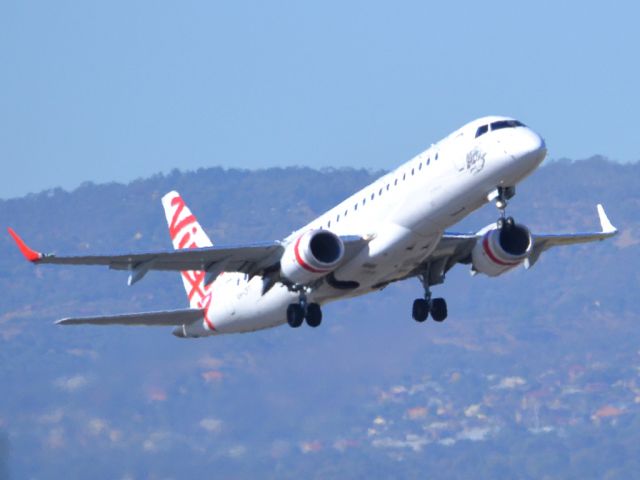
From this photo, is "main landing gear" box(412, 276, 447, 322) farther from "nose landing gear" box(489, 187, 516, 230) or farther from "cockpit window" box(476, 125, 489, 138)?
"cockpit window" box(476, 125, 489, 138)

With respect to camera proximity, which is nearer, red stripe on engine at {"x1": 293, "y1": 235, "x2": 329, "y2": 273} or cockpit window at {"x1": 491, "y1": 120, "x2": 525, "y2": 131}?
cockpit window at {"x1": 491, "y1": 120, "x2": 525, "y2": 131}

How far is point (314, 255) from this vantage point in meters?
49.9

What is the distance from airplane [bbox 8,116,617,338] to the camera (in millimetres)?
47438

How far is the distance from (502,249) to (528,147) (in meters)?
5.40

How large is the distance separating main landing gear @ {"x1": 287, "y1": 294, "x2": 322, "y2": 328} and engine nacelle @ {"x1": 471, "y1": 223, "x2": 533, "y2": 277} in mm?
4751

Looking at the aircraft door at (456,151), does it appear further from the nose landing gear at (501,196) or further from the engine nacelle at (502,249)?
the engine nacelle at (502,249)

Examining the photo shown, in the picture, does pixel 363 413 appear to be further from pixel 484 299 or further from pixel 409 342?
pixel 484 299

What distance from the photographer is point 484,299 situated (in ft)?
531

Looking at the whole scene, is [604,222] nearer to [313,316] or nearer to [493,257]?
[493,257]

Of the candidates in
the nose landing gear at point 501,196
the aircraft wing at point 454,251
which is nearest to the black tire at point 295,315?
the aircraft wing at point 454,251

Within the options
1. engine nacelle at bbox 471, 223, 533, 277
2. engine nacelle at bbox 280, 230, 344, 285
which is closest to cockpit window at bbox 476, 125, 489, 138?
engine nacelle at bbox 471, 223, 533, 277

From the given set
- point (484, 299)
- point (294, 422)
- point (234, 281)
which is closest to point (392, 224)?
point (234, 281)

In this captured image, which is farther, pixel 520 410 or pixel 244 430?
pixel 520 410

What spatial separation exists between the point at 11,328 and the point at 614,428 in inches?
1932
